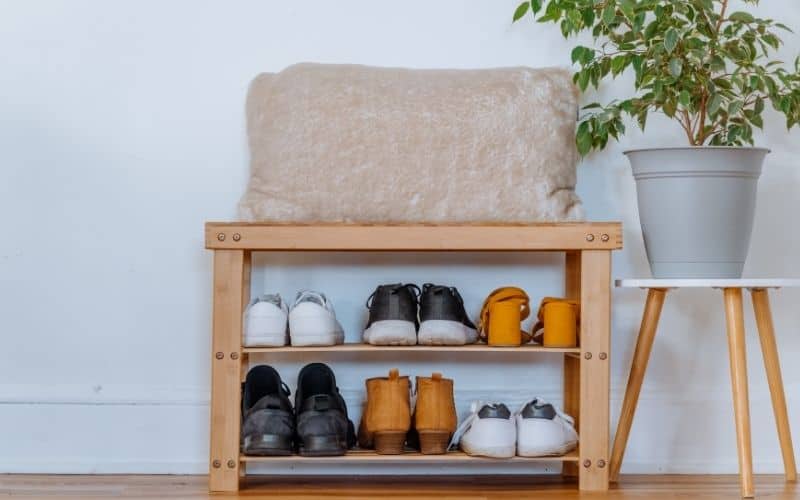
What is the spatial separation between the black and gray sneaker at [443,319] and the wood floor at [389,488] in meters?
0.27

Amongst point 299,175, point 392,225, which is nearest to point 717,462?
point 392,225

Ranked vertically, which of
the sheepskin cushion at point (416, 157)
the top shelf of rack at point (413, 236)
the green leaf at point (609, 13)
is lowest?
the top shelf of rack at point (413, 236)

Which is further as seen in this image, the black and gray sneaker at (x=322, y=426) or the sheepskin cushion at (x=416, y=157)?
the sheepskin cushion at (x=416, y=157)

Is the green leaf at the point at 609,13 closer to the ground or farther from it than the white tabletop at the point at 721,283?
farther from it

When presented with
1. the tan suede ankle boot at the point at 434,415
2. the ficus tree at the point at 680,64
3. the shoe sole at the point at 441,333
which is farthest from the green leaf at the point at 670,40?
the tan suede ankle boot at the point at 434,415

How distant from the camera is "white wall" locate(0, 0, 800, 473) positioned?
221cm

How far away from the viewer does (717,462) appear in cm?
221

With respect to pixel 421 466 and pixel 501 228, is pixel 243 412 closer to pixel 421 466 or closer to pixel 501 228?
pixel 421 466

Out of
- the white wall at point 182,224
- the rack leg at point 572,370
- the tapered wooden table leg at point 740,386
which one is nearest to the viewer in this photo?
the tapered wooden table leg at point 740,386

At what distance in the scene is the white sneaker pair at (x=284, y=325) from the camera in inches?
75.9

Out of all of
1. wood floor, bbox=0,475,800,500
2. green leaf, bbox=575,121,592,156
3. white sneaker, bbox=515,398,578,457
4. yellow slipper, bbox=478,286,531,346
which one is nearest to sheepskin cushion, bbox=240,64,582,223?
green leaf, bbox=575,121,592,156

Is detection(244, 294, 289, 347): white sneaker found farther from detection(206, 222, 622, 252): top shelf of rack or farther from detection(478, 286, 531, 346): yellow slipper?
detection(478, 286, 531, 346): yellow slipper

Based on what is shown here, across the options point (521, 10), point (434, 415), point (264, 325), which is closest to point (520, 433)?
point (434, 415)

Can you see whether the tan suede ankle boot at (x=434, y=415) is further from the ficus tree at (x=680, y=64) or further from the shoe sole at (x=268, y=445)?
the ficus tree at (x=680, y=64)
